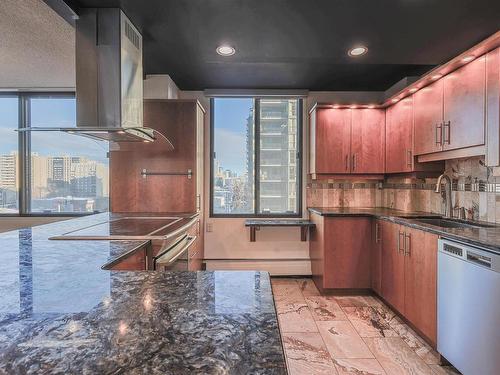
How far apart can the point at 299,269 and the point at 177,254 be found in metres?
2.24

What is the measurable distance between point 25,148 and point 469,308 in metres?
4.94

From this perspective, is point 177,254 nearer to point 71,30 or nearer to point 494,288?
point 494,288

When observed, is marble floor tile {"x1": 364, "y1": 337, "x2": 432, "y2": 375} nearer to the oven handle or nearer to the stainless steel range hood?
the oven handle

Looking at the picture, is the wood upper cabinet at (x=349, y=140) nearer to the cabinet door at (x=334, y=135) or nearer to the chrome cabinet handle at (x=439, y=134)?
the cabinet door at (x=334, y=135)

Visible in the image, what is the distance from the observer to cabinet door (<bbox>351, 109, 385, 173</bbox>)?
3514mm

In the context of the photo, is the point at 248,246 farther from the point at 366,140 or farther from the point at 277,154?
the point at 366,140

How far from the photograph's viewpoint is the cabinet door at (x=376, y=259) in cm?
298

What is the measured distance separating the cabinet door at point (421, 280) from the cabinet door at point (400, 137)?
95 centimetres

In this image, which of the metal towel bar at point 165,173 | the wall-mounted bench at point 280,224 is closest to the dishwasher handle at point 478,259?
the wall-mounted bench at point 280,224

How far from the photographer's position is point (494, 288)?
5.00ft

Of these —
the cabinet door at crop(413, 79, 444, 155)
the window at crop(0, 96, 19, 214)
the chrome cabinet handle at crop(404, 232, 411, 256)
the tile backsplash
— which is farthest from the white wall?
the window at crop(0, 96, 19, 214)

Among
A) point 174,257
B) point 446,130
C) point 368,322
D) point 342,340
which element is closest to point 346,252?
point 368,322

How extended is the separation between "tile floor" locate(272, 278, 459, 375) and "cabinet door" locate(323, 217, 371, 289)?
0.19m

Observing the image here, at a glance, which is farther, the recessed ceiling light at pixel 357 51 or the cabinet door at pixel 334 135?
the cabinet door at pixel 334 135
